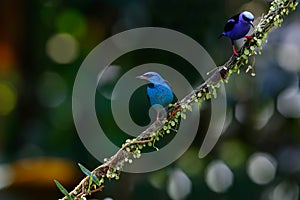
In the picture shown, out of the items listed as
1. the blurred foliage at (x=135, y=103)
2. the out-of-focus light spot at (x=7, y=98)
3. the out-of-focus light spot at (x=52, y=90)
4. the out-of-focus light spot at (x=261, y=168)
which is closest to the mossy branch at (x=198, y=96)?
the blurred foliage at (x=135, y=103)

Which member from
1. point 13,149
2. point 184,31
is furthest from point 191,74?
point 13,149

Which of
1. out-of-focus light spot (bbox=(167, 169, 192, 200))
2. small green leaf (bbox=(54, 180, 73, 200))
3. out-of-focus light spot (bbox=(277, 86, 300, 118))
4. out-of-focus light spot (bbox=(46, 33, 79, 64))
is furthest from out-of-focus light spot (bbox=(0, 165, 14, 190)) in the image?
small green leaf (bbox=(54, 180, 73, 200))

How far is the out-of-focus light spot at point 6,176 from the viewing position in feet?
6.72

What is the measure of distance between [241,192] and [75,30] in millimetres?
850

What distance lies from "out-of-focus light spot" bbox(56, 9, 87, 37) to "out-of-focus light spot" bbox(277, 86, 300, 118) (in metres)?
0.75

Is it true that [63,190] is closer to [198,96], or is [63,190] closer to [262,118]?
[198,96]

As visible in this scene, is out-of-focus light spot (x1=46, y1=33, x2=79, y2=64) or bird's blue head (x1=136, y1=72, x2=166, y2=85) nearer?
bird's blue head (x1=136, y1=72, x2=166, y2=85)

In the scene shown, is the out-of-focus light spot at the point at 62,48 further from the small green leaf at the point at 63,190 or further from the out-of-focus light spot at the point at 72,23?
the small green leaf at the point at 63,190

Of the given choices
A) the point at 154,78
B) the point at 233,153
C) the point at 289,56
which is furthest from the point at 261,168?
the point at 154,78

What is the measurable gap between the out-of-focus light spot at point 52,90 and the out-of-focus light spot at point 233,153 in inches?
23.9

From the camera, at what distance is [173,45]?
1.40 metres

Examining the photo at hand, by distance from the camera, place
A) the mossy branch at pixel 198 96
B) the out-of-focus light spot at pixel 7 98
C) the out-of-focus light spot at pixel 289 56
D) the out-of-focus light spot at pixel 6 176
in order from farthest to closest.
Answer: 1. the out-of-focus light spot at pixel 7 98
2. the out-of-focus light spot at pixel 6 176
3. the out-of-focus light spot at pixel 289 56
4. the mossy branch at pixel 198 96

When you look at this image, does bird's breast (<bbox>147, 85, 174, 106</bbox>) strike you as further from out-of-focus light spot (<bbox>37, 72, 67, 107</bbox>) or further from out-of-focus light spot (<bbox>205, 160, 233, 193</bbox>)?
out-of-focus light spot (<bbox>37, 72, 67, 107</bbox>)

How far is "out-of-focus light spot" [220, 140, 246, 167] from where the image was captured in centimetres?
175
